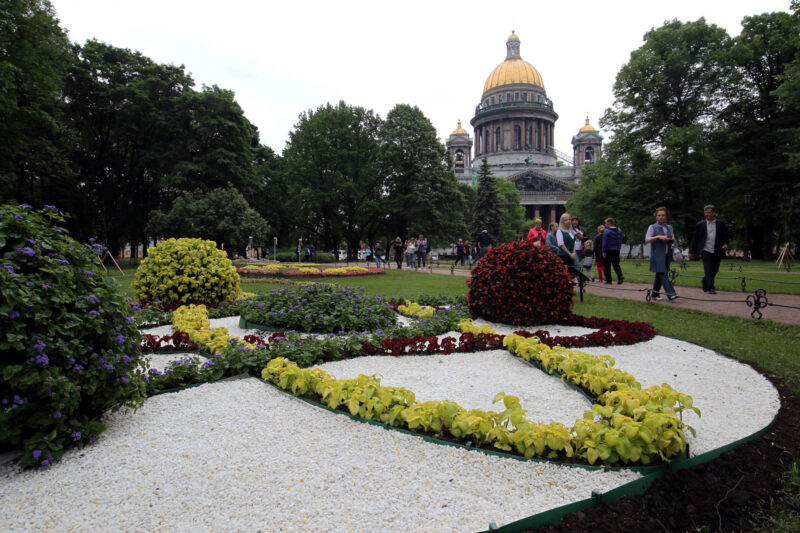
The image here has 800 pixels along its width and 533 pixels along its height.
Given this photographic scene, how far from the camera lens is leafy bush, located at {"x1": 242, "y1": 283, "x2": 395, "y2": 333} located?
738 centimetres

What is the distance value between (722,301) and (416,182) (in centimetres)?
3271

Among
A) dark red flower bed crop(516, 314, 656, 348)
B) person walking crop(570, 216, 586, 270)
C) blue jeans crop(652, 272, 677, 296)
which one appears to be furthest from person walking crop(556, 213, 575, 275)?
person walking crop(570, 216, 586, 270)

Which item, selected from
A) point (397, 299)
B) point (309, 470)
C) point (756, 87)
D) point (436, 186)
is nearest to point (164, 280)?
point (397, 299)

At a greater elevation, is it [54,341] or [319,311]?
[54,341]

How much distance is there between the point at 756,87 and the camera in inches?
1291

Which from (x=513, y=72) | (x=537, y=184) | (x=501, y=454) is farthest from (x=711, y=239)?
(x=513, y=72)

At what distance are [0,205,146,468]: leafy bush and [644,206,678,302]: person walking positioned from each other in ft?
34.0

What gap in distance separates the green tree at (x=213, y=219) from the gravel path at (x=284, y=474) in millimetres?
25626

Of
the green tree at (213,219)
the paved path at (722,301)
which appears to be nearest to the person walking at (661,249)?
the paved path at (722,301)

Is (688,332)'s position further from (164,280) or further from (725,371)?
(164,280)

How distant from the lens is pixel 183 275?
945 cm

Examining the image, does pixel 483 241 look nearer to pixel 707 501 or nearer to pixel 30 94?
pixel 707 501

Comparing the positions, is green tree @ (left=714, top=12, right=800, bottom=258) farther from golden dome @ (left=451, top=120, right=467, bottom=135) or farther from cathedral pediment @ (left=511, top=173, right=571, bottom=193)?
golden dome @ (left=451, top=120, right=467, bottom=135)

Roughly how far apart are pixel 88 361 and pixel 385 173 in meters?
39.9
